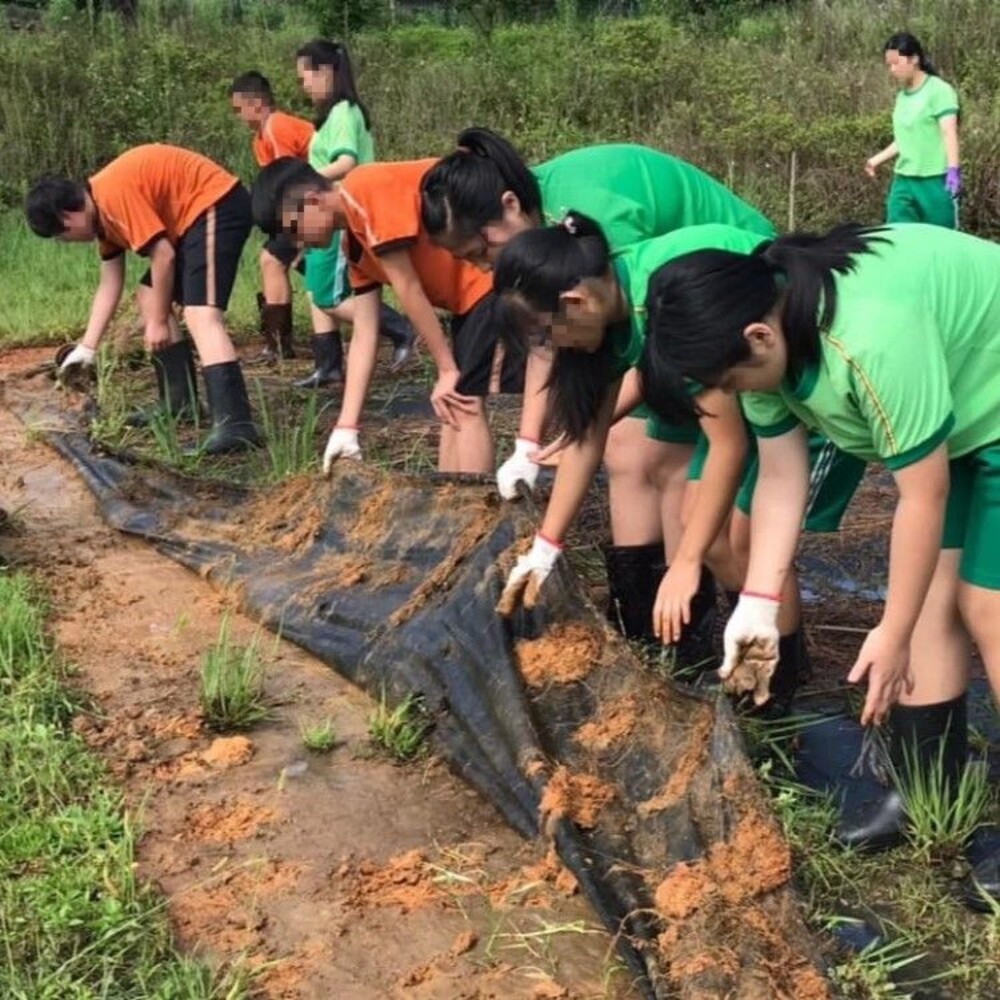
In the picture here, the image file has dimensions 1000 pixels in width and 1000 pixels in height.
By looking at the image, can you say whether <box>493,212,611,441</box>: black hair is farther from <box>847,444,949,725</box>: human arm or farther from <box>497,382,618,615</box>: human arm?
<box>847,444,949,725</box>: human arm

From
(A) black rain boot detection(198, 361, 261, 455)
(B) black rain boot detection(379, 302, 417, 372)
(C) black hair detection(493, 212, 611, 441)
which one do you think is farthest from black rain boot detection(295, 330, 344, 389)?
(C) black hair detection(493, 212, 611, 441)

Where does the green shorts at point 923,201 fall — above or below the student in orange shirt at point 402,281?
below

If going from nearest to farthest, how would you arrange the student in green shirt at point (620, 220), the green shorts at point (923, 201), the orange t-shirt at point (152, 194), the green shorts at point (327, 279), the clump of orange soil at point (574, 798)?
the clump of orange soil at point (574, 798), the student in green shirt at point (620, 220), the orange t-shirt at point (152, 194), the green shorts at point (327, 279), the green shorts at point (923, 201)

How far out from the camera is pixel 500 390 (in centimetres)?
358

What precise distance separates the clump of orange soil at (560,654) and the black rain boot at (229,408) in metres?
2.34

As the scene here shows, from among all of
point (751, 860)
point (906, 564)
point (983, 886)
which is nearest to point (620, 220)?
point (906, 564)

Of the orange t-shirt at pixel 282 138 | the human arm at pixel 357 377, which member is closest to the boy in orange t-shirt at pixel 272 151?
the orange t-shirt at pixel 282 138

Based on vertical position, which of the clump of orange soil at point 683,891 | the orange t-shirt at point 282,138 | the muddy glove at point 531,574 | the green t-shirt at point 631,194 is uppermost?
A: the green t-shirt at point 631,194

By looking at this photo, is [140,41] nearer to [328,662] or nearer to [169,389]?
[169,389]

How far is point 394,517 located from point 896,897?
1.65 m

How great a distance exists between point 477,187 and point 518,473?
2.28ft

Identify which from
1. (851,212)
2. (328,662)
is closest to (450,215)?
(328,662)

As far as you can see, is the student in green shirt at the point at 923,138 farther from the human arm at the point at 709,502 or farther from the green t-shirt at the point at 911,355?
the green t-shirt at the point at 911,355

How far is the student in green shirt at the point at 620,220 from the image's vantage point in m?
2.79
